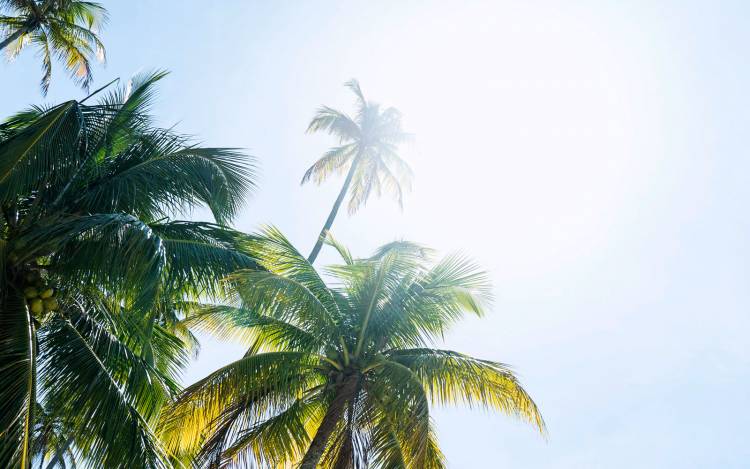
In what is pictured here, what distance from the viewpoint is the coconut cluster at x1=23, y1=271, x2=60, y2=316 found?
791 centimetres

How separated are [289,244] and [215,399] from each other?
9.30ft

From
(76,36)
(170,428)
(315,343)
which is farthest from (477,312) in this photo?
(76,36)

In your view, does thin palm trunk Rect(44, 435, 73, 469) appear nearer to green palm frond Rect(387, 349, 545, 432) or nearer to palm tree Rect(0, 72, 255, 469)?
palm tree Rect(0, 72, 255, 469)

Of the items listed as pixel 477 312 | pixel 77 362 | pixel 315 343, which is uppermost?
pixel 477 312

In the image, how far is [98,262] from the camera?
7766 mm

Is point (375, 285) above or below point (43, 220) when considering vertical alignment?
above

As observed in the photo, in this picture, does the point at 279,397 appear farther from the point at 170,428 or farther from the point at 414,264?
the point at 414,264

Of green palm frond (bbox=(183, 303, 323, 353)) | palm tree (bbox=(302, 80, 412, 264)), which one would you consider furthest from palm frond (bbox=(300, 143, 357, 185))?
green palm frond (bbox=(183, 303, 323, 353))

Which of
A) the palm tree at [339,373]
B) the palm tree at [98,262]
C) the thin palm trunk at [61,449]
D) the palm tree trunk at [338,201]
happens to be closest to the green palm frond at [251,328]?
the palm tree at [339,373]

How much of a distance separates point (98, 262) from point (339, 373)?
4.42 metres

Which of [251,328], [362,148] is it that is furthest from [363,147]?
[251,328]

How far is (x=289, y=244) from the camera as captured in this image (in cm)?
1112

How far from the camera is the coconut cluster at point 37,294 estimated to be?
7.91 metres

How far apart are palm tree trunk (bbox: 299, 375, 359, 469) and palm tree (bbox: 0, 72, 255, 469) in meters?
2.29
